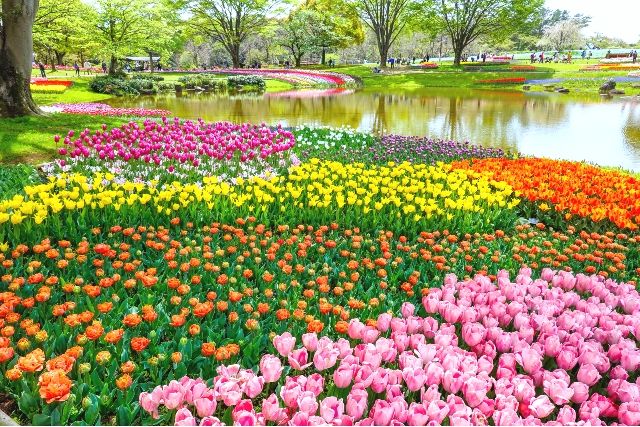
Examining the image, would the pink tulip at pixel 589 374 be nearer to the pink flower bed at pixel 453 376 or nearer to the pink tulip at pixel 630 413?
the pink flower bed at pixel 453 376

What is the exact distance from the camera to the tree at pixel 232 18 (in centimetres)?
4784

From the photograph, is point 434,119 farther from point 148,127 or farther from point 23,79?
point 23,79

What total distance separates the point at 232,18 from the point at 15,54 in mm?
41763

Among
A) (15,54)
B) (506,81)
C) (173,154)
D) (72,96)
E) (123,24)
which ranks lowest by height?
(173,154)

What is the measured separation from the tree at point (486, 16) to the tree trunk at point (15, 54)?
4369 centimetres

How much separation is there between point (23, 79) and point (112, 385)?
11232 mm

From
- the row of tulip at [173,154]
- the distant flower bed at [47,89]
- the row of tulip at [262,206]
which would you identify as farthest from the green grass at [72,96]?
the row of tulip at [262,206]

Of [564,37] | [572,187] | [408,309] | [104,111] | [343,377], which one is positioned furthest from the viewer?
[564,37]

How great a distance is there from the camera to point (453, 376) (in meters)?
2.28

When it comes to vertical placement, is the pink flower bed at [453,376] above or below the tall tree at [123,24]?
below

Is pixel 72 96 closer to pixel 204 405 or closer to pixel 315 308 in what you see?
pixel 315 308

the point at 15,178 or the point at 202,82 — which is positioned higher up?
the point at 202,82

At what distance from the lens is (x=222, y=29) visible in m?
52.4

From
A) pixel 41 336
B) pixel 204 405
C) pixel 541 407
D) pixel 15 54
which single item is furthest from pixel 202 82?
pixel 541 407
